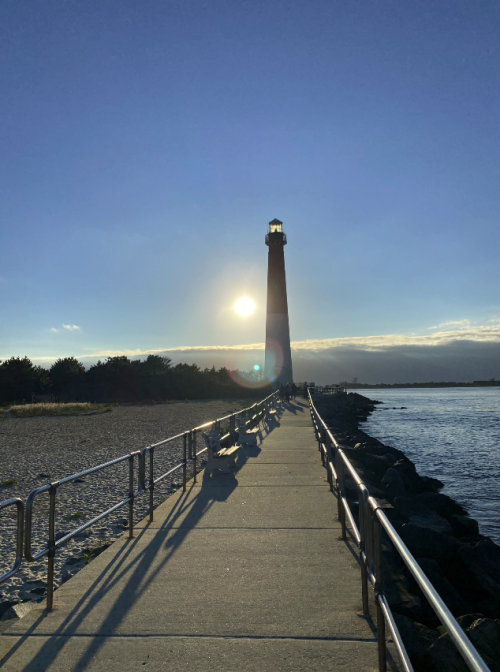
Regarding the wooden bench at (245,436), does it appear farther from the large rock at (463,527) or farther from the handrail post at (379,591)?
the handrail post at (379,591)

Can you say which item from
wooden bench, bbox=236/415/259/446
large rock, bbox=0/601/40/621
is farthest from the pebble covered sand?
wooden bench, bbox=236/415/259/446

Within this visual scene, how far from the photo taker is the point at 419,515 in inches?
375

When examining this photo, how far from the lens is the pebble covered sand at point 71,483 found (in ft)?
20.5

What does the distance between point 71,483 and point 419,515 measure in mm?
7483

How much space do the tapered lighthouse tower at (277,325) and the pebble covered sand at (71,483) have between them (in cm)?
1828

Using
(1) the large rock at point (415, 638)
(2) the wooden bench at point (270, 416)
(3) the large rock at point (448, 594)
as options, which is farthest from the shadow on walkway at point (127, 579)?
(2) the wooden bench at point (270, 416)

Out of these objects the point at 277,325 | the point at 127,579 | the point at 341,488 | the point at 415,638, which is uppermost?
the point at 277,325

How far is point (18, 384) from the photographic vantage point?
47.8m

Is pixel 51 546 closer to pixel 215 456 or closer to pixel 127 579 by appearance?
pixel 127 579

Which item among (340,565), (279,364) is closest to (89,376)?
(279,364)

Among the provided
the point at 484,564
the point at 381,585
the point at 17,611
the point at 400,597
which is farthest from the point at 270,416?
the point at 381,585

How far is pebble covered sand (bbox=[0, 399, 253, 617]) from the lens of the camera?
20.5ft

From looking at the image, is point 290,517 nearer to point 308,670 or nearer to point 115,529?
point 115,529

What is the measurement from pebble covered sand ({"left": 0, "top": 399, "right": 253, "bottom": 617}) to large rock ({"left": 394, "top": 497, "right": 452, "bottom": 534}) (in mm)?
4706
